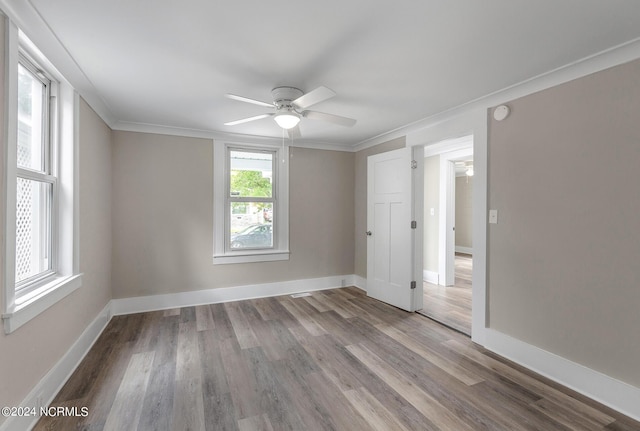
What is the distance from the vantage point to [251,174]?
13.9 feet

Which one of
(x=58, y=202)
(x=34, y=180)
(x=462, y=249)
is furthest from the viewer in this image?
(x=462, y=249)

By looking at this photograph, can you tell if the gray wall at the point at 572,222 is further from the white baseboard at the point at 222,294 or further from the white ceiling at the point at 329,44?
the white baseboard at the point at 222,294

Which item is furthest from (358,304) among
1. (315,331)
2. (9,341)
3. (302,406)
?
(9,341)

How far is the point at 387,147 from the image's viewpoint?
4.08 metres

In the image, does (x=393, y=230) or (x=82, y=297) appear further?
(x=393, y=230)

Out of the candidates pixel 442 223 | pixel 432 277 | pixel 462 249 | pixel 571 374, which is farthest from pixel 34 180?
pixel 462 249

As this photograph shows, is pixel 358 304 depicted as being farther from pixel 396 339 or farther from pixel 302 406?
pixel 302 406

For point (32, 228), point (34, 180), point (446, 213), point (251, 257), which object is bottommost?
point (251, 257)

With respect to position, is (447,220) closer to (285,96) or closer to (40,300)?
(285,96)

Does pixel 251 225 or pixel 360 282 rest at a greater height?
pixel 251 225

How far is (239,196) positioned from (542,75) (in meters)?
3.54

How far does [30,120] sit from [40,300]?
1.20 metres

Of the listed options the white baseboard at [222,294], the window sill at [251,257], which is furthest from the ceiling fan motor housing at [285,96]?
the white baseboard at [222,294]

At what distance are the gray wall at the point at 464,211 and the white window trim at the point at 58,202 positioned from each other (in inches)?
342
